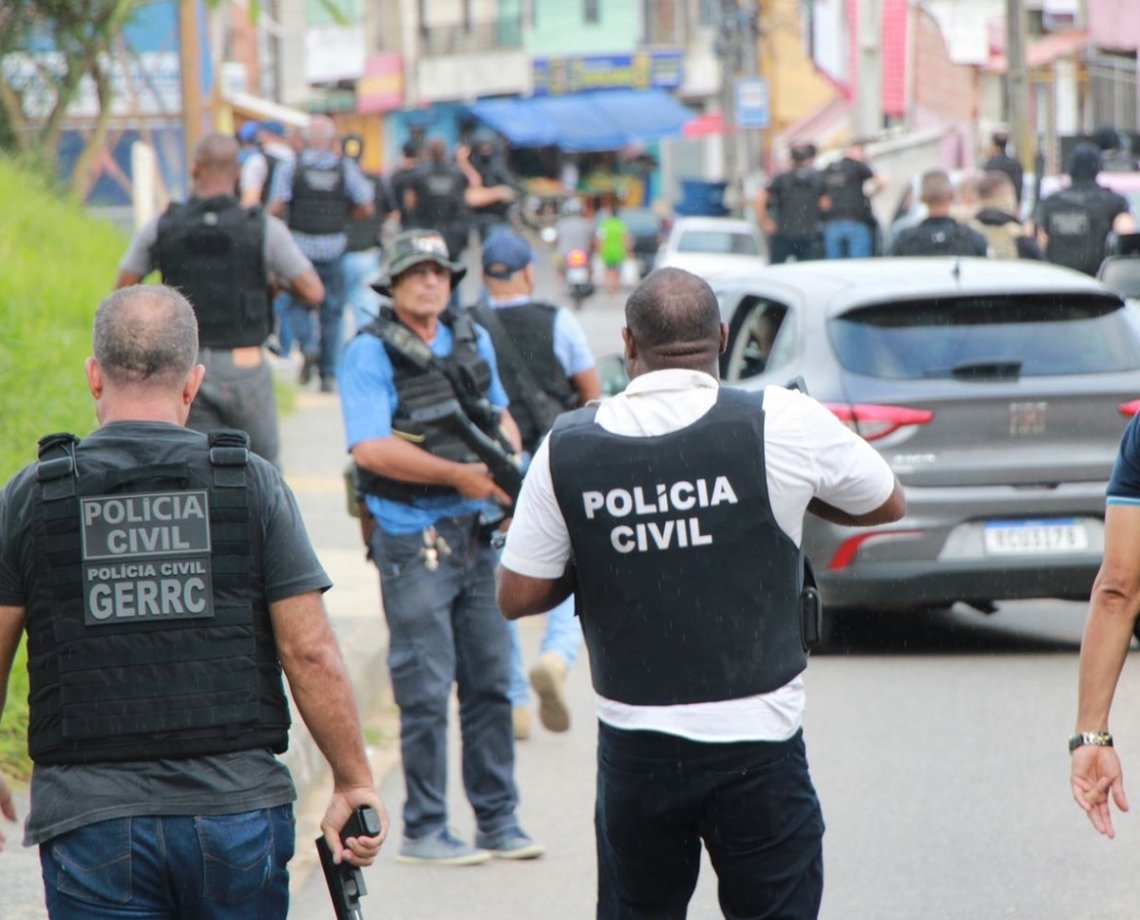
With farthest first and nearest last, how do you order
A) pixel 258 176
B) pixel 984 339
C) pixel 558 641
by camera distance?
pixel 258 176 < pixel 984 339 < pixel 558 641

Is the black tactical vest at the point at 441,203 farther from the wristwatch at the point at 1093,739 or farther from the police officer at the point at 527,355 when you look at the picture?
the wristwatch at the point at 1093,739

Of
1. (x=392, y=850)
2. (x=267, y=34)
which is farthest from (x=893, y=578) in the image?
(x=267, y=34)

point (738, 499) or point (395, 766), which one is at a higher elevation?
point (738, 499)

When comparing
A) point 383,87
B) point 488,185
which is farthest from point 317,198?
point 383,87

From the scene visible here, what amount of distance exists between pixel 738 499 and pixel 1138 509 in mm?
745

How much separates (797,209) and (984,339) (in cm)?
1294

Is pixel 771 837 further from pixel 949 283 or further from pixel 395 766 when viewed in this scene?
pixel 949 283

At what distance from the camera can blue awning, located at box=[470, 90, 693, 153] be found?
2483 inches

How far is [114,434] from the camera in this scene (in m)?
3.74

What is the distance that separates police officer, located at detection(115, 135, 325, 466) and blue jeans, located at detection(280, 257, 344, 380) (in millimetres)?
6713

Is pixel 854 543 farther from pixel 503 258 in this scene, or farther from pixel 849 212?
pixel 849 212

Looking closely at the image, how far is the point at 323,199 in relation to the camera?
16.3 metres

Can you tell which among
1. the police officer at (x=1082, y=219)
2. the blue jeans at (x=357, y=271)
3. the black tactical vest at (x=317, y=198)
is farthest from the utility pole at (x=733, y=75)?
the black tactical vest at (x=317, y=198)

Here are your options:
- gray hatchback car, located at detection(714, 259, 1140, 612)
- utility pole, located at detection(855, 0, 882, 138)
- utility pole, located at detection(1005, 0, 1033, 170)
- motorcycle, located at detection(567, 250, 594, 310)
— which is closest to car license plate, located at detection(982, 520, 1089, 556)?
gray hatchback car, located at detection(714, 259, 1140, 612)
